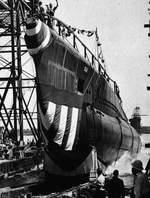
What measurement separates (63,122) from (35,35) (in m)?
2.52

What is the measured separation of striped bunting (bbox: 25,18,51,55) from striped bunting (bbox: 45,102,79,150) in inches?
58.4

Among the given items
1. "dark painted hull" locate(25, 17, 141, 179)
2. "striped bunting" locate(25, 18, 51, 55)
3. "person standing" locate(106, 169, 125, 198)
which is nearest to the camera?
"person standing" locate(106, 169, 125, 198)

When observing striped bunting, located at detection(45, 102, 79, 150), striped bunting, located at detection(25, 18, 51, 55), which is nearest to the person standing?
striped bunting, located at detection(45, 102, 79, 150)

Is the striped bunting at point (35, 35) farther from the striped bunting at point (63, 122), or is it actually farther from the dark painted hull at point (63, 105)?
the striped bunting at point (63, 122)

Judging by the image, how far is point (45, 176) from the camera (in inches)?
456

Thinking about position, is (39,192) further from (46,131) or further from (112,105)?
(112,105)

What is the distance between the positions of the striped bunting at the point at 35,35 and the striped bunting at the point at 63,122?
4.87ft

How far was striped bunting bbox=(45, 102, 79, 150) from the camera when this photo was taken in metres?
10.6

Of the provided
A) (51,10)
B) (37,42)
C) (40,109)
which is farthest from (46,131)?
(51,10)

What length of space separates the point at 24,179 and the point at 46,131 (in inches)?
70.5

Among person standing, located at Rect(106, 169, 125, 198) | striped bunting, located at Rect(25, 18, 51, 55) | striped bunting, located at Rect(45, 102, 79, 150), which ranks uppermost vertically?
striped bunting, located at Rect(25, 18, 51, 55)

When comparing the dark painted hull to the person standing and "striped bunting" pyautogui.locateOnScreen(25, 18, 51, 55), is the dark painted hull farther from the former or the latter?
the person standing

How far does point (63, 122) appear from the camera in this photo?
36.2 ft

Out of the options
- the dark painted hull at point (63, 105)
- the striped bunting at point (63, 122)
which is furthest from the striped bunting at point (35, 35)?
the striped bunting at point (63, 122)
